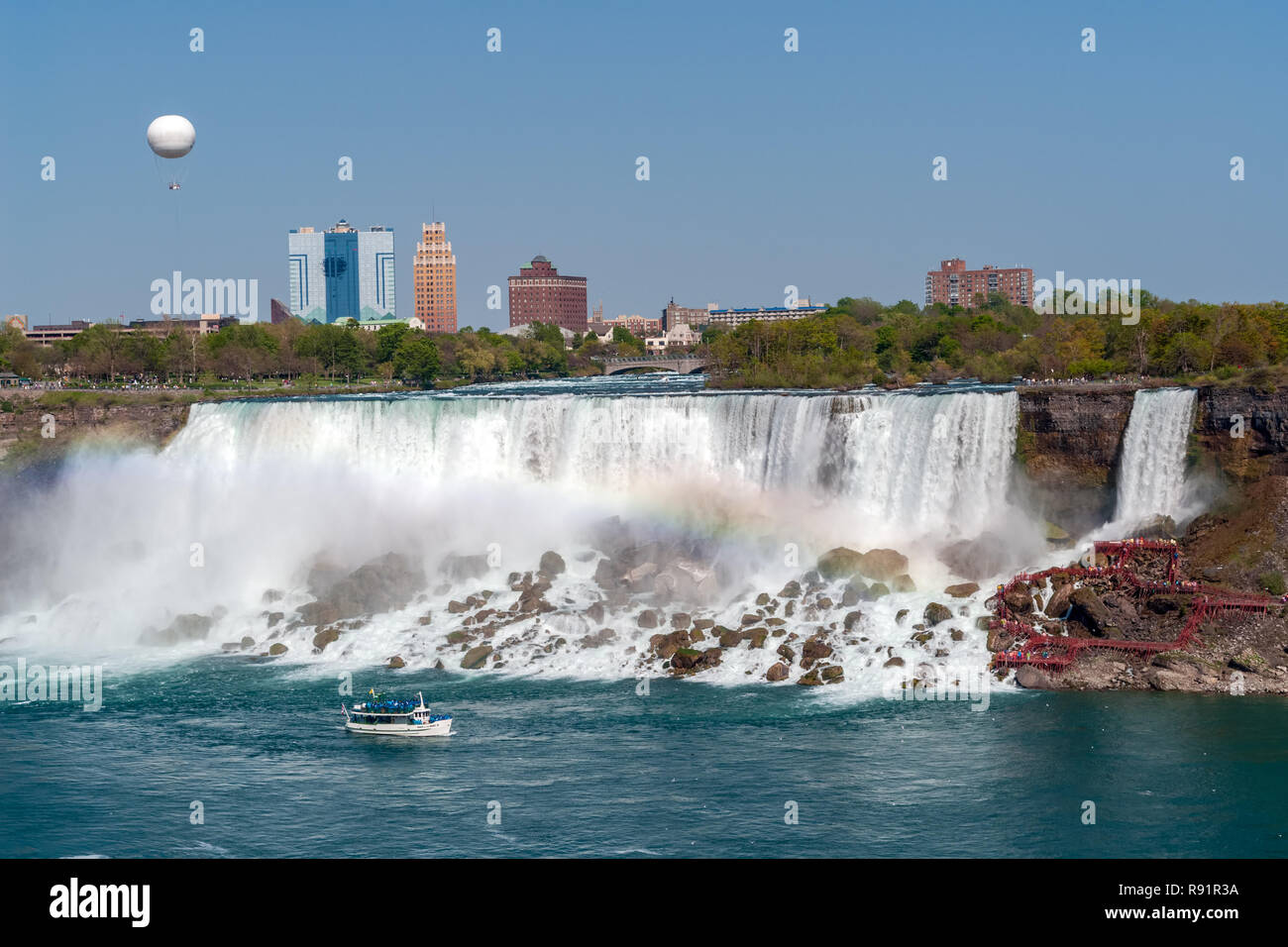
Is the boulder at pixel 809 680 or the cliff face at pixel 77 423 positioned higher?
the cliff face at pixel 77 423

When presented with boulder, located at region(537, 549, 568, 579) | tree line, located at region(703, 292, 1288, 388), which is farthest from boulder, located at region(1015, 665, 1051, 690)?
tree line, located at region(703, 292, 1288, 388)

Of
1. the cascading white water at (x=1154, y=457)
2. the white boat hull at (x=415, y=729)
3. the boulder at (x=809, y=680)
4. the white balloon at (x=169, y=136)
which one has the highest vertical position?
the white balloon at (x=169, y=136)

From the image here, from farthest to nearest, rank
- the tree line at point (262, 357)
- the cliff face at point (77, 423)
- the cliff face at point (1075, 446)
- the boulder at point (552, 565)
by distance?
the tree line at point (262, 357) < the cliff face at point (77, 423) < the boulder at point (552, 565) < the cliff face at point (1075, 446)

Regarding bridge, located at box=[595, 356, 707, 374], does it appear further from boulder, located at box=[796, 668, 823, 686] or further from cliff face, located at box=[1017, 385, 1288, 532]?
boulder, located at box=[796, 668, 823, 686]

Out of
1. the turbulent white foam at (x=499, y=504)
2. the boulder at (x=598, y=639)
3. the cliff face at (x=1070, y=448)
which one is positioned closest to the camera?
the boulder at (x=598, y=639)

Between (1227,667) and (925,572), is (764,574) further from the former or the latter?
(1227,667)

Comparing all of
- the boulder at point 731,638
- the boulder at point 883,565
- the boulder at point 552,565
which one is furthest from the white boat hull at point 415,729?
the boulder at point 883,565

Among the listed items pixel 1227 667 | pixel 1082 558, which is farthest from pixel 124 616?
pixel 1227 667

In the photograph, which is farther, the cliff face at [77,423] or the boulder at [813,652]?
the cliff face at [77,423]

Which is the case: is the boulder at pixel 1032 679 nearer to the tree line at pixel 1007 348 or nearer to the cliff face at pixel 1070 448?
the cliff face at pixel 1070 448
